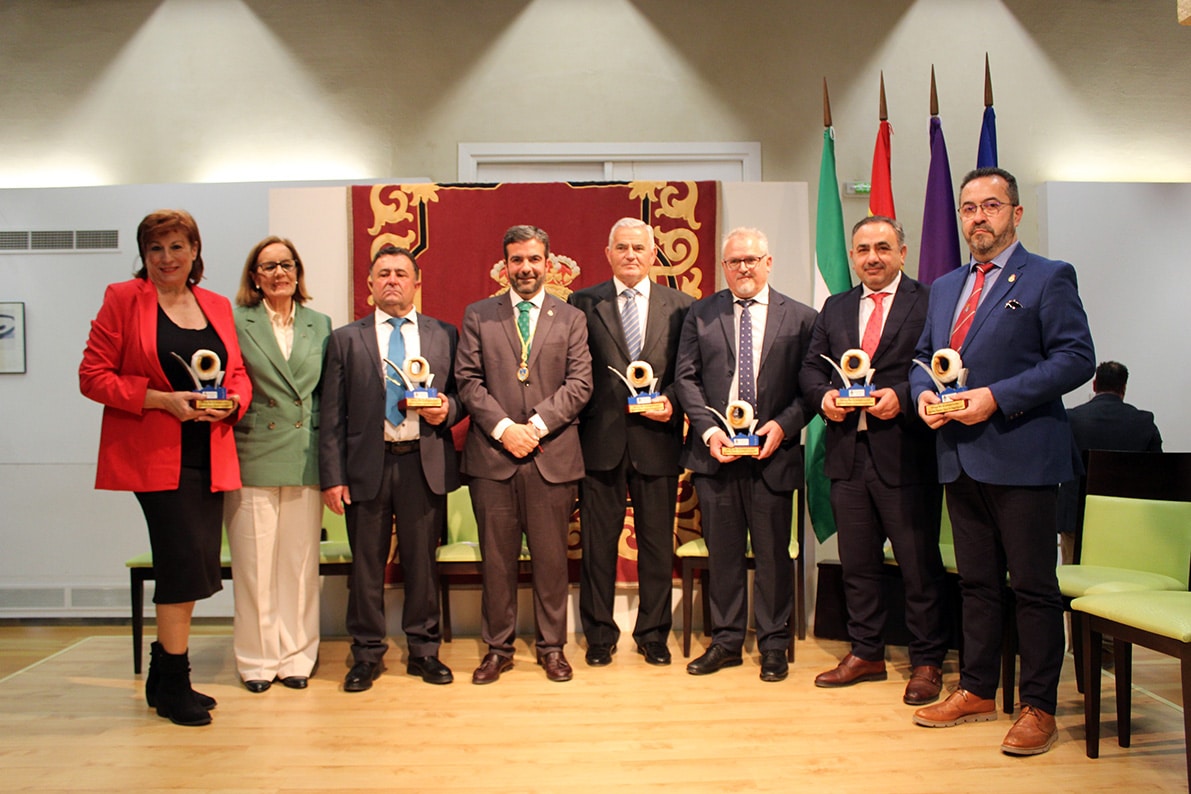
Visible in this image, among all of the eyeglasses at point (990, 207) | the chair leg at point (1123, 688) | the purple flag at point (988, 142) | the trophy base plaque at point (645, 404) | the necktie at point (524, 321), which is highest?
the purple flag at point (988, 142)

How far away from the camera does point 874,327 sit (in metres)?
3.59

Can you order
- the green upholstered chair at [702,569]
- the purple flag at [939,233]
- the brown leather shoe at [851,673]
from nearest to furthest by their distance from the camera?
the brown leather shoe at [851,673], the green upholstered chair at [702,569], the purple flag at [939,233]

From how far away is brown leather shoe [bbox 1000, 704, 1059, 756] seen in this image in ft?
9.39

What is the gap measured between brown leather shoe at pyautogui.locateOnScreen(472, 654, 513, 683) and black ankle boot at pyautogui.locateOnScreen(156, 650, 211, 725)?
1.02m

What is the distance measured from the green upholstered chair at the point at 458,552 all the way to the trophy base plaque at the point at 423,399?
651mm

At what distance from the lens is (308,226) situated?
4617 mm

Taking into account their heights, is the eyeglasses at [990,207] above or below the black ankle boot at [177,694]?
above

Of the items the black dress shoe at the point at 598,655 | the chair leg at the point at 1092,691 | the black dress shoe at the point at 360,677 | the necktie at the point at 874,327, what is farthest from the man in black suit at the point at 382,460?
the chair leg at the point at 1092,691

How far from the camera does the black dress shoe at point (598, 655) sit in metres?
3.94

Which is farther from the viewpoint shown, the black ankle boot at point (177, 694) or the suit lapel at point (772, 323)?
the suit lapel at point (772, 323)

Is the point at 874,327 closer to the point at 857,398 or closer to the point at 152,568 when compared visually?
the point at 857,398

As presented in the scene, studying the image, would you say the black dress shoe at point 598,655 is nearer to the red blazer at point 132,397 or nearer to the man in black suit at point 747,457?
the man in black suit at point 747,457

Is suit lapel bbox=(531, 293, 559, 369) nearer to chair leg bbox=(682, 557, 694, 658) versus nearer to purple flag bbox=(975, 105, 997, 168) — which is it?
chair leg bbox=(682, 557, 694, 658)

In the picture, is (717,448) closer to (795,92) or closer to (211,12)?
(795,92)
